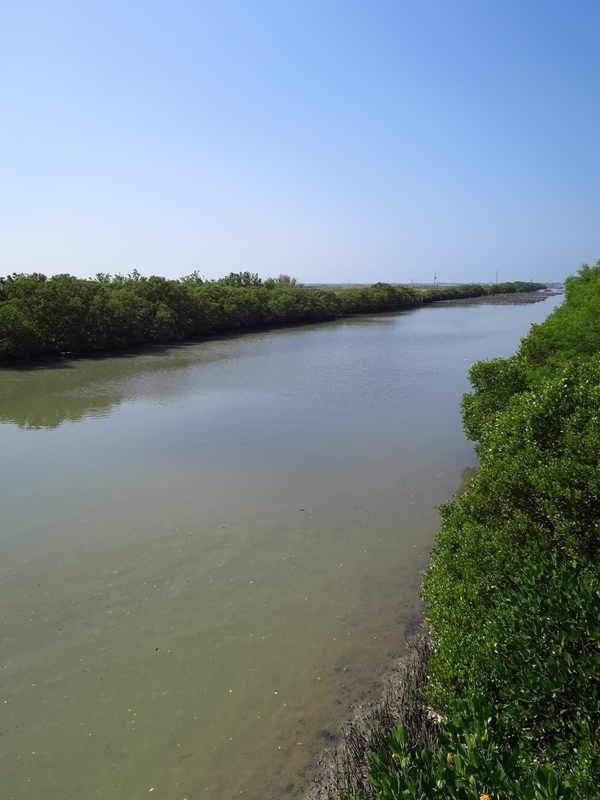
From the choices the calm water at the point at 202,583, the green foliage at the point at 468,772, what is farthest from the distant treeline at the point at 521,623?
the calm water at the point at 202,583

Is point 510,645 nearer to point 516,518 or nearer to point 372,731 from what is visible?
point 516,518

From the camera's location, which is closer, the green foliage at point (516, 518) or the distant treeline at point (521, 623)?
the distant treeline at point (521, 623)

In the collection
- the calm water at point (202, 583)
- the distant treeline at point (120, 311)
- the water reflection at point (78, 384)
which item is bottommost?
the calm water at point (202, 583)

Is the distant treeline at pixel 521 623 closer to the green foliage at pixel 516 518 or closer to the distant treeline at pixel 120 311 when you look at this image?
the green foliage at pixel 516 518

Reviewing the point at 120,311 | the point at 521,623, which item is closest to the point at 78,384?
the point at 120,311

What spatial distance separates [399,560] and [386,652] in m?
2.72

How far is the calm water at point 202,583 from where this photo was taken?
6.43 metres

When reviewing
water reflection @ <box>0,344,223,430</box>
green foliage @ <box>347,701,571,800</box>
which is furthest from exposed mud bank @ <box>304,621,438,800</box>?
water reflection @ <box>0,344,223,430</box>

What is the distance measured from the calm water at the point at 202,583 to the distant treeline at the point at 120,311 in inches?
608

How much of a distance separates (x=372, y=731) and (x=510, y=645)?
2.04 meters

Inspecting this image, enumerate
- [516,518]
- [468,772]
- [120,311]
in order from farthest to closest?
[120,311], [516,518], [468,772]

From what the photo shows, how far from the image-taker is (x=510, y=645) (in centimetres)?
438

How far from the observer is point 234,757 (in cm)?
625

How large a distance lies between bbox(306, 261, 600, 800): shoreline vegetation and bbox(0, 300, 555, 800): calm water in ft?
3.86
